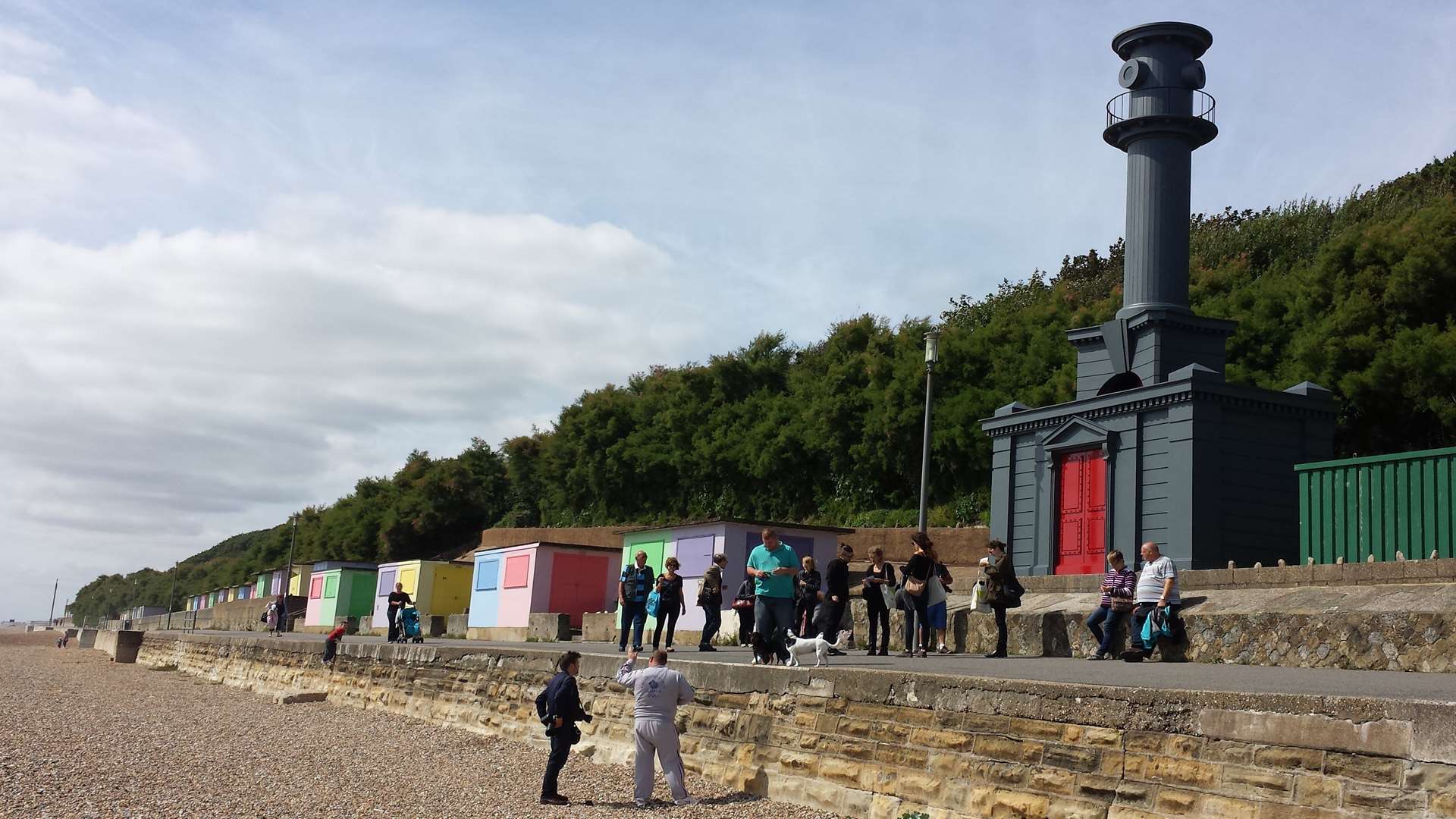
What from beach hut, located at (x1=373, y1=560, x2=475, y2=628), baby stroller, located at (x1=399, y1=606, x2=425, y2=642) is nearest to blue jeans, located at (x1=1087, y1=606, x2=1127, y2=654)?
baby stroller, located at (x1=399, y1=606, x2=425, y2=642)

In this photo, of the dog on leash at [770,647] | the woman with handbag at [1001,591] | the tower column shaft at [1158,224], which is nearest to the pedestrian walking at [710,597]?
the dog on leash at [770,647]

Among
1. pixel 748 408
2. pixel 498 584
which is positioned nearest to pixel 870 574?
pixel 498 584

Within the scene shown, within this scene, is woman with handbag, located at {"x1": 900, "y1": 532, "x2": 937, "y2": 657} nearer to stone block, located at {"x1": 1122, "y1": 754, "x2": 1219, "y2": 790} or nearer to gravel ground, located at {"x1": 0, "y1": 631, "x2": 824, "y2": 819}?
gravel ground, located at {"x1": 0, "y1": 631, "x2": 824, "y2": 819}

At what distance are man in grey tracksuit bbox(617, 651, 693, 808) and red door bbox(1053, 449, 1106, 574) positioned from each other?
9.85 metres

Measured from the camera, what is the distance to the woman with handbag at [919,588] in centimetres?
1264

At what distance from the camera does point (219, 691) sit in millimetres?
26734

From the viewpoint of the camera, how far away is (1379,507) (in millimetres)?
14758

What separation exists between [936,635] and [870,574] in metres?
1.12

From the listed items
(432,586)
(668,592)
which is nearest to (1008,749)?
(668,592)

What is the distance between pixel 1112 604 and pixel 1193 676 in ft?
8.84

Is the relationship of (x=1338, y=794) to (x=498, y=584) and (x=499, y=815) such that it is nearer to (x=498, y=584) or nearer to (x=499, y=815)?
(x=499, y=815)

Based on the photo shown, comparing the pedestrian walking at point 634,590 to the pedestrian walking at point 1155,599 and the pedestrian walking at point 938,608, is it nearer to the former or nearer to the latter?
the pedestrian walking at point 938,608

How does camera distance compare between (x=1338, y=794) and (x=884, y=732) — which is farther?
(x=884, y=732)

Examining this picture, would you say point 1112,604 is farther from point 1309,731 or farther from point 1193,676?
point 1309,731
